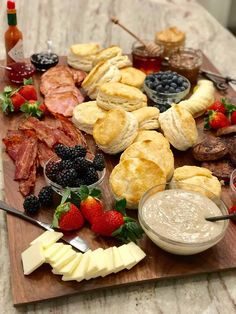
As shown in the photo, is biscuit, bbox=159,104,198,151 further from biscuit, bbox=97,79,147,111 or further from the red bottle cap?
the red bottle cap

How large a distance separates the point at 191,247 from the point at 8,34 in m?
1.57

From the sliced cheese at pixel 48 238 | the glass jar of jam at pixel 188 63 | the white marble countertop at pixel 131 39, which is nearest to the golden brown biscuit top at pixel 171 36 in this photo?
the glass jar of jam at pixel 188 63

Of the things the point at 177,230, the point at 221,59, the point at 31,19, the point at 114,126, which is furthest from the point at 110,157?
the point at 31,19

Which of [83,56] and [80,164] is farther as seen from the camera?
[83,56]

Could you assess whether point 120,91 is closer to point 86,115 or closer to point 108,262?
point 86,115

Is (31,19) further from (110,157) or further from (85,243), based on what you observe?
(85,243)

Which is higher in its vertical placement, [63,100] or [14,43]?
[14,43]

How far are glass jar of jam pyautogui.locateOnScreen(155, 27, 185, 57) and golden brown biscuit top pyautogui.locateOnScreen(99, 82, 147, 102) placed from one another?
63 cm

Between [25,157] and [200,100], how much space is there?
0.87 m

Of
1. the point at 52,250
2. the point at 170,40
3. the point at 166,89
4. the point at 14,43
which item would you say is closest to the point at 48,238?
the point at 52,250

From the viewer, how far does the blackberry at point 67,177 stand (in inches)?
62.3

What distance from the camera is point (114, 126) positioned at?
73.3 inches

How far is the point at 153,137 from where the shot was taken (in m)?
1.86

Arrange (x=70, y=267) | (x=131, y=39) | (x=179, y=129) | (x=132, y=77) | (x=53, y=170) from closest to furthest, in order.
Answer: (x=70, y=267) < (x=53, y=170) < (x=179, y=129) < (x=132, y=77) < (x=131, y=39)
